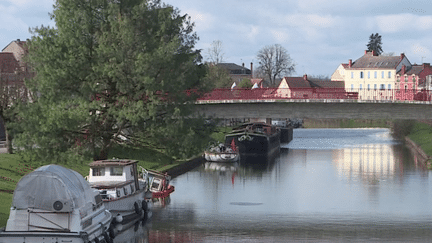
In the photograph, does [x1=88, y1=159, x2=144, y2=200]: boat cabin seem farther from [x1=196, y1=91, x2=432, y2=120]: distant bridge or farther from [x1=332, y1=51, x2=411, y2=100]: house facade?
[x1=332, y1=51, x2=411, y2=100]: house facade

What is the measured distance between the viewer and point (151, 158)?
212ft

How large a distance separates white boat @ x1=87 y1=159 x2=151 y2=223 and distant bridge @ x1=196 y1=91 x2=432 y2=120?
33.6 ft

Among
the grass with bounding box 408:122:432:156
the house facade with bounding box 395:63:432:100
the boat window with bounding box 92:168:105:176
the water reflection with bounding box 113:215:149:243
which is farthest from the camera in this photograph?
the house facade with bounding box 395:63:432:100


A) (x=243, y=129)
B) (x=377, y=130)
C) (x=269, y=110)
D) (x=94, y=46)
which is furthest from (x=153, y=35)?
(x=377, y=130)

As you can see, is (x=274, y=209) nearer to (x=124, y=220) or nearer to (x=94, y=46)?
(x=124, y=220)

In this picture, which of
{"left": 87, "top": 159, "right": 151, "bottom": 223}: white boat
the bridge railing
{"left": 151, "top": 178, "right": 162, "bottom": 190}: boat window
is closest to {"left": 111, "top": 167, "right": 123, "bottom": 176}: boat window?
{"left": 87, "top": 159, "right": 151, "bottom": 223}: white boat

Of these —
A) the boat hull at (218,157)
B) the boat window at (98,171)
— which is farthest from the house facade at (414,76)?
the boat window at (98,171)

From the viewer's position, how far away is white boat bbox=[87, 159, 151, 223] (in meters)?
38.8

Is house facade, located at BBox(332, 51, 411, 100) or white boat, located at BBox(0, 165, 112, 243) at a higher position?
house facade, located at BBox(332, 51, 411, 100)

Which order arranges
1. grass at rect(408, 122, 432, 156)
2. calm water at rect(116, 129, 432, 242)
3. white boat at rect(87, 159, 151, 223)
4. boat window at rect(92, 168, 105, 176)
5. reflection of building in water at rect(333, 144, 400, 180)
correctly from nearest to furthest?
calm water at rect(116, 129, 432, 242) < white boat at rect(87, 159, 151, 223) < boat window at rect(92, 168, 105, 176) < reflection of building in water at rect(333, 144, 400, 180) < grass at rect(408, 122, 432, 156)

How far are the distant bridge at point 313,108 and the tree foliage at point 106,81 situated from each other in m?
4.62

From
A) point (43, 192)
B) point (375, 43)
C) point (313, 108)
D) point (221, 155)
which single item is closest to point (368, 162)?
point (221, 155)

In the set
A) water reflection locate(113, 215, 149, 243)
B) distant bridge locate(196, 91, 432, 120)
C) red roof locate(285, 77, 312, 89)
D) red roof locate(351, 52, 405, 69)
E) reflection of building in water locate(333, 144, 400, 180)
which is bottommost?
water reflection locate(113, 215, 149, 243)

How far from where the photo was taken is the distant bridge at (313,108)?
5203 cm
